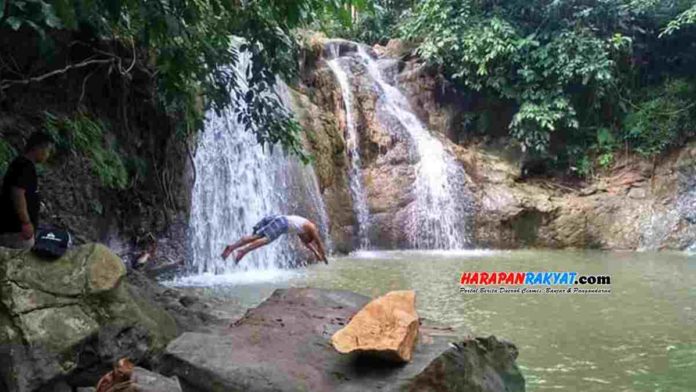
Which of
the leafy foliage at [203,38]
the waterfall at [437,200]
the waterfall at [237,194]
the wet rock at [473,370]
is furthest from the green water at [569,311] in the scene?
the waterfall at [437,200]

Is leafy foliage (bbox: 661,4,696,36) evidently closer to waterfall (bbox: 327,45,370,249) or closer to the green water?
the green water

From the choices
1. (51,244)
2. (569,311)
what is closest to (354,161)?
(569,311)

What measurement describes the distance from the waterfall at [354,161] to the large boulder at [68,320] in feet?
28.2

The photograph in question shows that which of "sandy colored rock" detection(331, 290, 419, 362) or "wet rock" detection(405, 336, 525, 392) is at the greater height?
"sandy colored rock" detection(331, 290, 419, 362)

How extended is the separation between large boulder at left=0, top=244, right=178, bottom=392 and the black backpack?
0.11 feet

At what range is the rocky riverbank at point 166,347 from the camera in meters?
2.63

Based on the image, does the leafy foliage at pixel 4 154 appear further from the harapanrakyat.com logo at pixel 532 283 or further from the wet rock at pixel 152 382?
the harapanrakyat.com logo at pixel 532 283

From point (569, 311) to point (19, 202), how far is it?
422cm

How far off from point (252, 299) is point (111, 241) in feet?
5.41

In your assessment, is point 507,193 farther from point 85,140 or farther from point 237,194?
point 85,140

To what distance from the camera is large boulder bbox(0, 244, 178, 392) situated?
265 centimetres

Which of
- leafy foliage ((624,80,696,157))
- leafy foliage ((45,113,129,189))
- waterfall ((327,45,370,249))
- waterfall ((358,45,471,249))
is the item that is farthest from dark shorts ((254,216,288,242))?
leafy foliage ((624,80,696,157))

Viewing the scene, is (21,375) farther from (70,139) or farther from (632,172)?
(632,172)

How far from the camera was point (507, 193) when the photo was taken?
1216 cm
